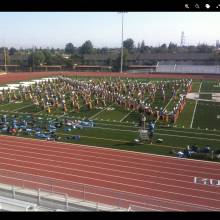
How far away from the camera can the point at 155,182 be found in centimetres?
1052

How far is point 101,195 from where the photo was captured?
24.5 feet

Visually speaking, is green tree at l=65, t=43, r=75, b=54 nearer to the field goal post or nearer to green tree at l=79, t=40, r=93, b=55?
green tree at l=79, t=40, r=93, b=55

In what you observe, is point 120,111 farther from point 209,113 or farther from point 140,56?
point 140,56

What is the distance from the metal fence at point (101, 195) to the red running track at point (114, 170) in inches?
1.8

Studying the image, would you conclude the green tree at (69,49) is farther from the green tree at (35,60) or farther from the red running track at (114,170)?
the red running track at (114,170)

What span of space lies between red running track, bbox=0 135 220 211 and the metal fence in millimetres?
46

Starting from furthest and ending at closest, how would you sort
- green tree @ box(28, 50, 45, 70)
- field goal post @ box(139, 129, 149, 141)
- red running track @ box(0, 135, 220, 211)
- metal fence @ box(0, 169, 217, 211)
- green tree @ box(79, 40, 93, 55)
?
green tree @ box(79, 40, 93, 55) < green tree @ box(28, 50, 45, 70) < field goal post @ box(139, 129, 149, 141) < red running track @ box(0, 135, 220, 211) < metal fence @ box(0, 169, 217, 211)

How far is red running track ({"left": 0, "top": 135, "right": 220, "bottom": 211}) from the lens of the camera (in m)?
9.53

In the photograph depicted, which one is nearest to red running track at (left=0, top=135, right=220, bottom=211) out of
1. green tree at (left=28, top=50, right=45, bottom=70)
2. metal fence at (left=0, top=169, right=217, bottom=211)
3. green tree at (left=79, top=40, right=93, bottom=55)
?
metal fence at (left=0, top=169, right=217, bottom=211)

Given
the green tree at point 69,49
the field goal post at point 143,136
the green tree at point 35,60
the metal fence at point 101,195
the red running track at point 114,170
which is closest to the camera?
the metal fence at point 101,195

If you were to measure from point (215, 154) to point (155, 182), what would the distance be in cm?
321

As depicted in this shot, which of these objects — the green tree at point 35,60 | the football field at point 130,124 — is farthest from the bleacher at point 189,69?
the football field at point 130,124

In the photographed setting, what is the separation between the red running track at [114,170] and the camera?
9531mm
